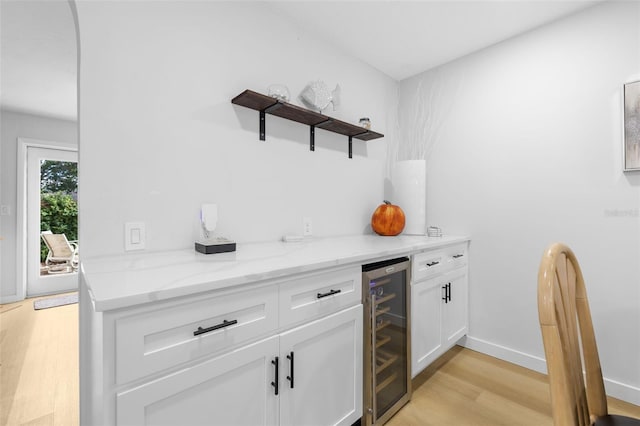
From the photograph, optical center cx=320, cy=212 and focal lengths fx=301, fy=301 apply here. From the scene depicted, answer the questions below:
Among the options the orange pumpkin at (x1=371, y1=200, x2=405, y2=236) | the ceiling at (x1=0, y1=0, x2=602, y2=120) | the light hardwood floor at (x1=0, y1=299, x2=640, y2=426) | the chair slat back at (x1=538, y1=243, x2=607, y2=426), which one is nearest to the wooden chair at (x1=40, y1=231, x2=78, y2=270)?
the light hardwood floor at (x1=0, y1=299, x2=640, y2=426)

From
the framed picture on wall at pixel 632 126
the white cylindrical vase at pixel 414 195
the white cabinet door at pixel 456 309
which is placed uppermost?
the framed picture on wall at pixel 632 126

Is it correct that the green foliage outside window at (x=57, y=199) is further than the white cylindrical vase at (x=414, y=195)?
Yes

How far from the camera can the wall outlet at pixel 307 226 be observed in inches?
78.9

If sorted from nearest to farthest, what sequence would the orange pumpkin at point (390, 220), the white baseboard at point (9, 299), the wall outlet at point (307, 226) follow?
the wall outlet at point (307, 226) < the orange pumpkin at point (390, 220) < the white baseboard at point (9, 299)

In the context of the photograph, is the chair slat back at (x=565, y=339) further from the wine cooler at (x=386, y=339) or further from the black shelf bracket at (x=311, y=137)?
the black shelf bracket at (x=311, y=137)

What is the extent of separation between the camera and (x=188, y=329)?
0.86 metres

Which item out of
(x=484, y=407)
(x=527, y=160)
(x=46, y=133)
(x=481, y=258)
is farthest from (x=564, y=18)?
(x=46, y=133)

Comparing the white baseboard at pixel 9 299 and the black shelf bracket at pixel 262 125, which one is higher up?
the black shelf bracket at pixel 262 125

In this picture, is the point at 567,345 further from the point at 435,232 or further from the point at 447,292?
the point at 435,232

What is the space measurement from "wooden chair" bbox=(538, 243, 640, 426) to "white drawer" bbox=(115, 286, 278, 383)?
776mm

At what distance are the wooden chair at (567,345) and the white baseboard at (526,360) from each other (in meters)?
1.19

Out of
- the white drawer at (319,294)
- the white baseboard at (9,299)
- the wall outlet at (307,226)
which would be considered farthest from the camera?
the white baseboard at (9,299)

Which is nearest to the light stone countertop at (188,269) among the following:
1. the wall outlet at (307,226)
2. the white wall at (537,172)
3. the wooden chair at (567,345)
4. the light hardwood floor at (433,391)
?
the wall outlet at (307,226)

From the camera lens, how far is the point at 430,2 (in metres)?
1.82
